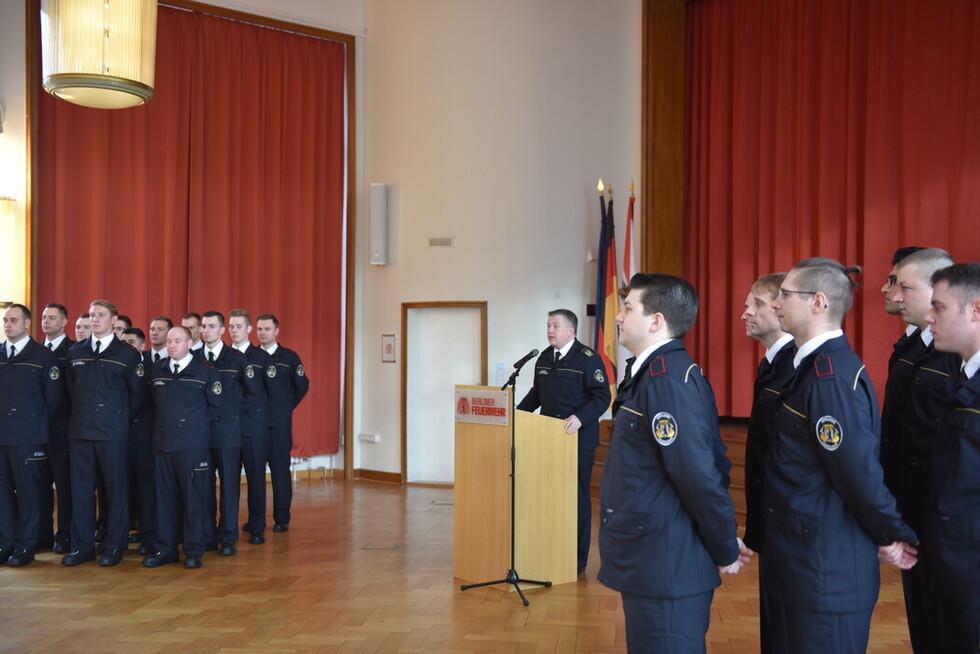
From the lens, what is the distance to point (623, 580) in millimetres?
2537

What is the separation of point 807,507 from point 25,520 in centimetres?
501

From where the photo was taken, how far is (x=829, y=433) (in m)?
2.42

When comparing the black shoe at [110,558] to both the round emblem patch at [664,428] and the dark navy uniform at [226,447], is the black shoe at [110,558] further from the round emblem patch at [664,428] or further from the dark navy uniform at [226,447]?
the round emblem patch at [664,428]

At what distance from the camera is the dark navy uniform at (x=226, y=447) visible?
5.95m

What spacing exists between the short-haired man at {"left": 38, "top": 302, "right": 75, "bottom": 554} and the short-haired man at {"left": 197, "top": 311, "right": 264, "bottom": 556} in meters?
0.94

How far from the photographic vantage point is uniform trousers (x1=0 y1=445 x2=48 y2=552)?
5.58 metres

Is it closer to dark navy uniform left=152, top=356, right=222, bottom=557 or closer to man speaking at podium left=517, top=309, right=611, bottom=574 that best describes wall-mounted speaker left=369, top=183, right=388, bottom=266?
dark navy uniform left=152, top=356, right=222, bottom=557

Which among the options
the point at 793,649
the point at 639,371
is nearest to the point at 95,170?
the point at 639,371

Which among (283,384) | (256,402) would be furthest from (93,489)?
(283,384)

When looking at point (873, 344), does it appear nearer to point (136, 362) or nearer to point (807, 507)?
point (807, 507)

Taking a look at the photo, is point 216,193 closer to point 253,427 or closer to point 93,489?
point 253,427

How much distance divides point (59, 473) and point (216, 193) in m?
4.00

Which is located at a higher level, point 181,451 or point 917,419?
point 917,419

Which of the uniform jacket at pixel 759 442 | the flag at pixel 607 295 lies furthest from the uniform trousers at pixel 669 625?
the flag at pixel 607 295
